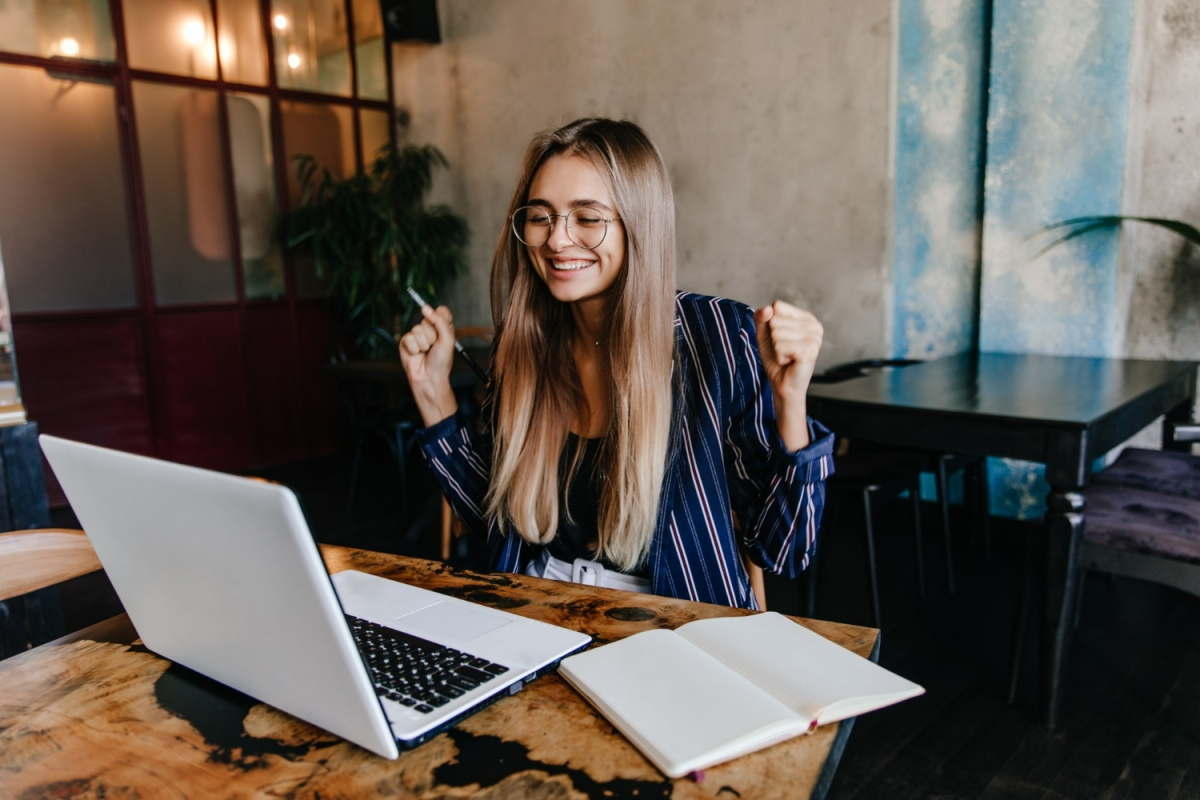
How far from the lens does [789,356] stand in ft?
3.54

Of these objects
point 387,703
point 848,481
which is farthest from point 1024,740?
point 387,703

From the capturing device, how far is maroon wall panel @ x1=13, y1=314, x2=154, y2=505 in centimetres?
408

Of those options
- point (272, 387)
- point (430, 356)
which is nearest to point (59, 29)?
point (272, 387)

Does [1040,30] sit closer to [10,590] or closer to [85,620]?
[10,590]

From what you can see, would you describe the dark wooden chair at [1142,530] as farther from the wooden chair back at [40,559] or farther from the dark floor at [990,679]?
the wooden chair back at [40,559]

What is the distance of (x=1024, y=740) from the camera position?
1.80 metres

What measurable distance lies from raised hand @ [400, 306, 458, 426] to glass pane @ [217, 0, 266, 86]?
412 cm

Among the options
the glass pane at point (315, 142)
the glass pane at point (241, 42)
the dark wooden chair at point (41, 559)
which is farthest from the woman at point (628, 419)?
the glass pane at point (241, 42)

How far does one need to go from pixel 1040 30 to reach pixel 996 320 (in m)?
1.02

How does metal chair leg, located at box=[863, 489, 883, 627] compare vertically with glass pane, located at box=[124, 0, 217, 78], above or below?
below

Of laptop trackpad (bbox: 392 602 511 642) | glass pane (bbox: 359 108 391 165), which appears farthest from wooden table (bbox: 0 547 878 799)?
glass pane (bbox: 359 108 391 165)

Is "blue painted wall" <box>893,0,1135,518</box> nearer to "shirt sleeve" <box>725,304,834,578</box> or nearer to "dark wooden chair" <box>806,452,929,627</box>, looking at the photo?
"dark wooden chair" <box>806,452,929,627</box>

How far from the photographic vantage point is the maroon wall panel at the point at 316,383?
5055mm

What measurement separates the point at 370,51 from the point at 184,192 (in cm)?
161
